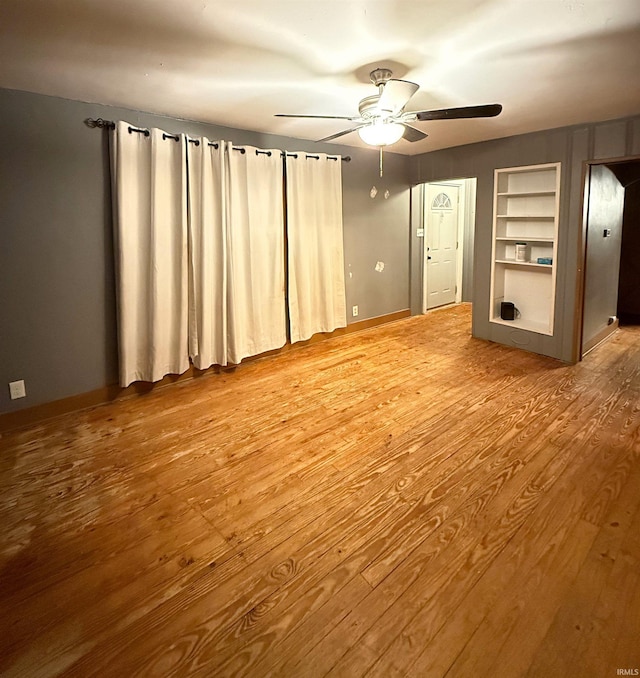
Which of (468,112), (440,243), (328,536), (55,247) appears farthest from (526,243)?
(55,247)

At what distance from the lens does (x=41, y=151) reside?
3.05 m

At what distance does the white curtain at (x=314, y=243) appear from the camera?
4.54 meters

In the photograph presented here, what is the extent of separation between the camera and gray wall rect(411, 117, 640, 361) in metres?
A: 3.85

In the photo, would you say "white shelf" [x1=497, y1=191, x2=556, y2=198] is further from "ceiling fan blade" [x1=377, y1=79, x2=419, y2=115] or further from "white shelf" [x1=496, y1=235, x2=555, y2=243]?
"ceiling fan blade" [x1=377, y1=79, x2=419, y2=115]

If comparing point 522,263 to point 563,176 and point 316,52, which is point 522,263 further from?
point 316,52

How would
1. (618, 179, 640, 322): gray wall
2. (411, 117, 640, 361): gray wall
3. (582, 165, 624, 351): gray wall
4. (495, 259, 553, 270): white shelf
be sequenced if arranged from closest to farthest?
(411, 117, 640, 361): gray wall → (582, 165, 624, 351): gray wall → (495, 259, 553, 270): white shelf → (618, 179, 640, 322): gray wall

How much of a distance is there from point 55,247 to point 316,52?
91.2 inches

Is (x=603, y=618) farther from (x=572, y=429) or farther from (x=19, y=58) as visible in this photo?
(x=19, y=58)

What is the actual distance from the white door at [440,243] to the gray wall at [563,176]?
97cm

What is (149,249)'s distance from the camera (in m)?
3.53

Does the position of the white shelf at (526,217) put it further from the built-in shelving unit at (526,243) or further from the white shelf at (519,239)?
the white shelf at (519,239)

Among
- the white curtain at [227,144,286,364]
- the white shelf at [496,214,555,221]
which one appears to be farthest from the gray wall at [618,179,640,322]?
the white curtain at [227,144,286,364]

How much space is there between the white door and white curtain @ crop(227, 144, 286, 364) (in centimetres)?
284

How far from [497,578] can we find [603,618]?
368 millimetres
